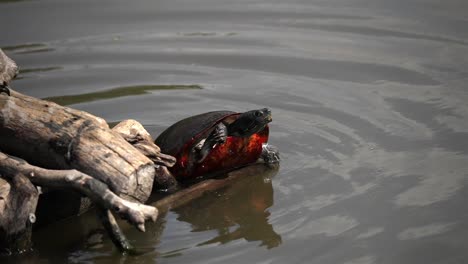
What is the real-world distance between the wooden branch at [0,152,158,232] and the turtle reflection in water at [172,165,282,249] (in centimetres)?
66

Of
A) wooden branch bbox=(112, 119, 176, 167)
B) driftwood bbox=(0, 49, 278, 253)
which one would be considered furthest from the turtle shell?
driftwood bbox=(0, 49, 278, 253)

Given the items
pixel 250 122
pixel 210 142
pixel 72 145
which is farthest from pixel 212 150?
pixel 72 145

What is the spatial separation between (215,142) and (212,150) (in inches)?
2.8

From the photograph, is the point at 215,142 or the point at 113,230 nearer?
the point at 113,230

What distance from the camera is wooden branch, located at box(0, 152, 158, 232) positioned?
15.5ft

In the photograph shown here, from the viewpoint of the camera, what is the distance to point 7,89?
5402 mm

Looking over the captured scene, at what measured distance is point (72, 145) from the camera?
516 centimetres

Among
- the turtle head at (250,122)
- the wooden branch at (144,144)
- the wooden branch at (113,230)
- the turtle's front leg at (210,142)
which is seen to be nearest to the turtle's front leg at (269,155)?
the turtle head at (250,122)

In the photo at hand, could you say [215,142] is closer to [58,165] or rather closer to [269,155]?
[269,155]

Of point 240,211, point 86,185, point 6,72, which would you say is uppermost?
point 6,72

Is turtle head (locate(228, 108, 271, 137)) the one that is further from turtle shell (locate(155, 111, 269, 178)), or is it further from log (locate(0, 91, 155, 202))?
log (locate(0, 91, 155, 202))

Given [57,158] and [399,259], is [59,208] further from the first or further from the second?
[399,259]

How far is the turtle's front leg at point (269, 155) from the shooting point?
6453 millimetres

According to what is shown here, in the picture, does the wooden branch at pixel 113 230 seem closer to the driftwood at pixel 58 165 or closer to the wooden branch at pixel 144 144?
the driftwood at pixel 58 165
